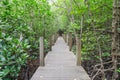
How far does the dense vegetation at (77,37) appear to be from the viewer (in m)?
2.83

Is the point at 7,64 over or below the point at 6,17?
below

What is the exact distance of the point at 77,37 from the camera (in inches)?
244

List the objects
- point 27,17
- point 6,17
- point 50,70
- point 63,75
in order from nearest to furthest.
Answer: point 6,17 < point 63,75 < point 50,70 < point 27,17

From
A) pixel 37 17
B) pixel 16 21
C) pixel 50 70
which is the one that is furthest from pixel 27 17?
pixel 50 70

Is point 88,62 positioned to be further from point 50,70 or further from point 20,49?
point 20,49

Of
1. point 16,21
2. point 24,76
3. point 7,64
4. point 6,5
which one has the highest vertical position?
point 6,5

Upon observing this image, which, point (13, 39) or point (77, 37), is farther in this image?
point (77, 37)

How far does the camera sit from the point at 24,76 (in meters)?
5.42

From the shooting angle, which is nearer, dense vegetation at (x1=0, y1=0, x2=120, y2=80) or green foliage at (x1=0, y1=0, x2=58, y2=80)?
dense vegetation at (x1=0, y1=0, x2=120, y2=80)

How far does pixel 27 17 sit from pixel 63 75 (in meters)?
3.03

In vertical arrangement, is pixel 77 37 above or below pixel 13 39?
below

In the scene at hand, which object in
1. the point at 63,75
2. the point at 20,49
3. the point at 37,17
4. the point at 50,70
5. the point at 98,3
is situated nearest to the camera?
the point at 20,49

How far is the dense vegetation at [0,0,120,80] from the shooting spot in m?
2.83

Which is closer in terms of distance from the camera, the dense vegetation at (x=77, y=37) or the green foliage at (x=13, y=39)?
the dense vegetation at (x=77, y=37)
